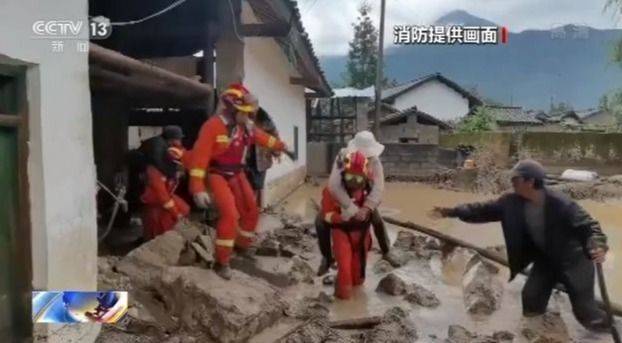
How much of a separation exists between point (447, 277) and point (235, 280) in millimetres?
2917

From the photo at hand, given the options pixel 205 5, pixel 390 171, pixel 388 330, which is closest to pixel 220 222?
pixel 388 330

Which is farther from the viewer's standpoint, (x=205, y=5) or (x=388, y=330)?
(x=205, y=5)

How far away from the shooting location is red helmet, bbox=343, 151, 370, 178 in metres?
5.66

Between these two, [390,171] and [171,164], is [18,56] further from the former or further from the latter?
[390,171]

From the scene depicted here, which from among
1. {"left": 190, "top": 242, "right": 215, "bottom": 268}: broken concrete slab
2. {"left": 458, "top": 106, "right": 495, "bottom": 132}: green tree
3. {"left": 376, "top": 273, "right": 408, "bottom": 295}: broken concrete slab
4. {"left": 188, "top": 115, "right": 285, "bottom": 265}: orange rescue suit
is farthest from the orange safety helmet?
{"left": 458, "top": 106, "right": 495, "bottom": 132}: green tree

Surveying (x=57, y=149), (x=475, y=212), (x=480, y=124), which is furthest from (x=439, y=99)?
(x=57, y=149)

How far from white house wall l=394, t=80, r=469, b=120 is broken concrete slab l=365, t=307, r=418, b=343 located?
3542cm

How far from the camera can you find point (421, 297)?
19.1 feet

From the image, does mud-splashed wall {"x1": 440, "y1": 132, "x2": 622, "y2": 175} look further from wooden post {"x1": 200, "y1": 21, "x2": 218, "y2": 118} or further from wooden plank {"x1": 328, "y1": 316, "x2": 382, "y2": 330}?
wooden plank {"x1": 328, "y1": 316, "x2": 382, "y2": 330}

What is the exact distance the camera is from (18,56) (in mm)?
3227

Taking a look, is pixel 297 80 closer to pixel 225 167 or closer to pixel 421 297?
pixel 225 167

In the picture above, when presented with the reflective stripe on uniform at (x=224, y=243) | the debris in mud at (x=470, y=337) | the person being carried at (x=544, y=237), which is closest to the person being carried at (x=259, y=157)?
the reflective stripe on uniform at (x=224, y=243)

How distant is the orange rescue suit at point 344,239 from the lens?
5781mm

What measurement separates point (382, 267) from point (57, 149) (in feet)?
14.3
